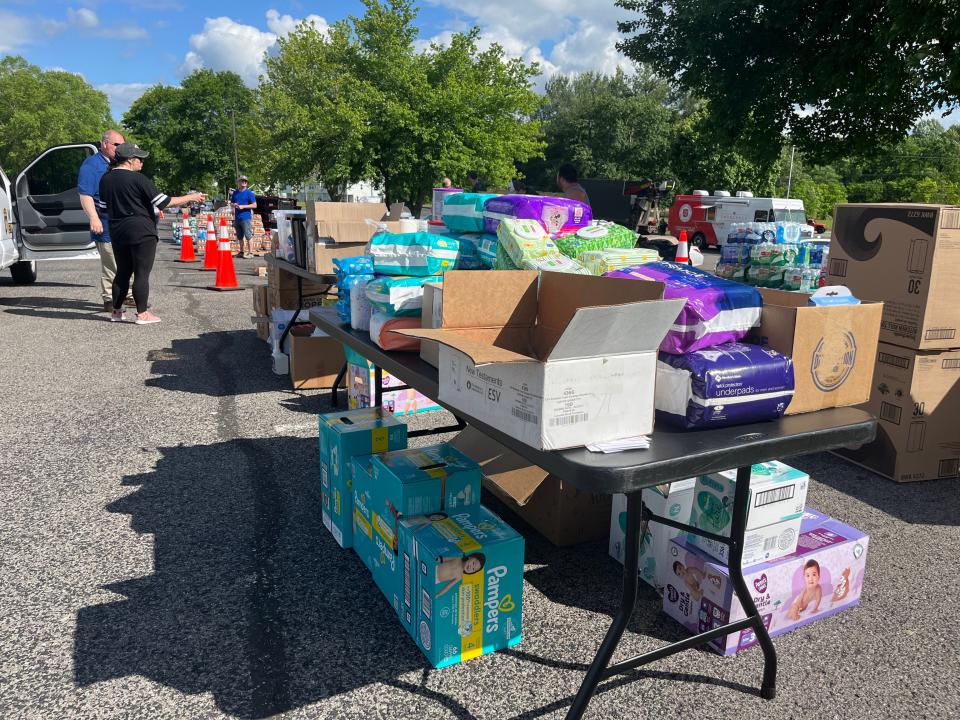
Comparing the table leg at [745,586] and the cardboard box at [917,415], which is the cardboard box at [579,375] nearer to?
the table leg at [745,586]

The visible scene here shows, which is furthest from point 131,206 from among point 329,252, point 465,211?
point 465,211

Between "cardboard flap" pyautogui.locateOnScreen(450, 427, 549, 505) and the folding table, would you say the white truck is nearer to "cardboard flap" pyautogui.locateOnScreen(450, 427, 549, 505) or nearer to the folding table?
"cardboard flap" pyautogui.locateOnScreen(450, 427, 549, 505)

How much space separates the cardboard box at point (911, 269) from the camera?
4.01 metres

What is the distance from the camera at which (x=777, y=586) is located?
2.49 meters

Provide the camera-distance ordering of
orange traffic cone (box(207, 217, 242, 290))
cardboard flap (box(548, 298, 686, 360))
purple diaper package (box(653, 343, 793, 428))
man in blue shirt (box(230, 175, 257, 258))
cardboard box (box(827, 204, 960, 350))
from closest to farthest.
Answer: cardboard flap (box(548, 298, 686, 360)) < purple diaper package (box(653, 343, 793, 428)) < cardboard box (box(827, 204, 960, 350)) < orange traffic cone (box(207, 217, 242, 290)) < man in blue shirt (box(230, 175, 257, 258))

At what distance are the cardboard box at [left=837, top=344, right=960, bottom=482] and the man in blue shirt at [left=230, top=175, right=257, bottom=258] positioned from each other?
41.8 ft

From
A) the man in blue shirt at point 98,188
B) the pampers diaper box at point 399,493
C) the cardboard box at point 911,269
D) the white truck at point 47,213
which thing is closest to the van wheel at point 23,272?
the white truck at point 47,213

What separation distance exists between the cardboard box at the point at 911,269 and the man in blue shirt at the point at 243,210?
1234 centimetres

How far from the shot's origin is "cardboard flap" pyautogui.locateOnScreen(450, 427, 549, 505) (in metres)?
3.33

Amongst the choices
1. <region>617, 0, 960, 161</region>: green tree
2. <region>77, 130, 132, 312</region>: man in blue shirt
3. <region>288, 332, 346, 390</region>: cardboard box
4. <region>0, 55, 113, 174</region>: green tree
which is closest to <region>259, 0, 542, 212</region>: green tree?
<region>617, 0, 960, 161</region>: green tree

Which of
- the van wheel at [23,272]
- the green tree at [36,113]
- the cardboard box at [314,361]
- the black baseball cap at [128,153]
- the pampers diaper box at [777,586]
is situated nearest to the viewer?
the pampers diaper box at [777,586]

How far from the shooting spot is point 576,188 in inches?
273

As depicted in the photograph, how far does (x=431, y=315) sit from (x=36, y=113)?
7570 cm

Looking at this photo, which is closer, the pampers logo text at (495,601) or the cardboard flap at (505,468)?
the pampers logo text at (495,601)
